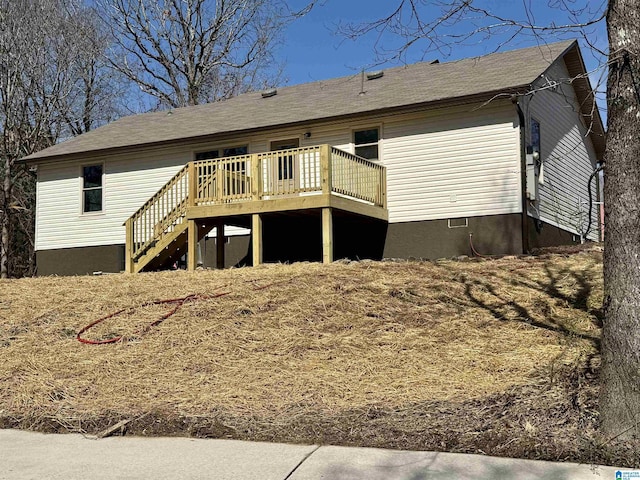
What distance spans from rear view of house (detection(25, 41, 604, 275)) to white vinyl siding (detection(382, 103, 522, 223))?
25 mm

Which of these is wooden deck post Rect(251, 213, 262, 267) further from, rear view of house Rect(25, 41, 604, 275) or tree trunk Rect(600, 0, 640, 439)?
tree trunk Rect(600, 0, 640, 439)

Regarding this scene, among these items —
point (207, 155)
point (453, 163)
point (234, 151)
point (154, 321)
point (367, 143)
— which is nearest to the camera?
point (154, 321)

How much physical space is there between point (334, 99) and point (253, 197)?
186 inches

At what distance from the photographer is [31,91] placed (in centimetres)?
2641

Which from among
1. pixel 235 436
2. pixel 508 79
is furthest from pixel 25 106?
pixel 235 436

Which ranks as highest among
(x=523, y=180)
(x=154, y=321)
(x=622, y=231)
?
(x=523, y=180)

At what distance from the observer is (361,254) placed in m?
15.6

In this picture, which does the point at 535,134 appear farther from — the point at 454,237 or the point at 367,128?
the point at 367,128

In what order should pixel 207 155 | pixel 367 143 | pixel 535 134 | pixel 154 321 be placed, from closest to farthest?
pixel 154 321, pixel 535 134, pixel 367 143, pixel 207 155

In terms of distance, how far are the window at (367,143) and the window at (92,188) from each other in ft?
25.0

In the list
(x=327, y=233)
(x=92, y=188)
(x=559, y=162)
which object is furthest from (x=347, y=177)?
(x=92, y=188)

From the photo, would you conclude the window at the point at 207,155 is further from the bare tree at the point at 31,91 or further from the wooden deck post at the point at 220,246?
the bare tree at the point at 31,91

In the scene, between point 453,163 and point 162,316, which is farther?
point 453,163

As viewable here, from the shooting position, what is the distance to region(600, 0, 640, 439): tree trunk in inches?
185
